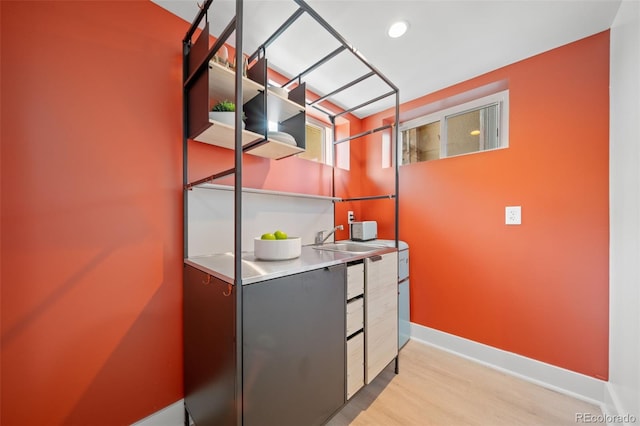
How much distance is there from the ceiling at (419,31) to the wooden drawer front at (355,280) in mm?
1339

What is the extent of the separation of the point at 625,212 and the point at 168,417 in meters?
2.76

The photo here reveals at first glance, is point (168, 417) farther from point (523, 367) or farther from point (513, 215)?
point (513, 215)

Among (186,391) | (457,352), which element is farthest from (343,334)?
(457,352)

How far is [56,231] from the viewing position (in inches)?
40.6

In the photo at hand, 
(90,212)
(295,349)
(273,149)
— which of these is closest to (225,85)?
(273,149)

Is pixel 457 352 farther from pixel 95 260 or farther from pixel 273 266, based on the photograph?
pixel 95 260

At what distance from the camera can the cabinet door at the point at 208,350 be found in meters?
0.93

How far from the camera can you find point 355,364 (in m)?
1.38

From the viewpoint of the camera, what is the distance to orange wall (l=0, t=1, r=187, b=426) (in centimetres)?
96

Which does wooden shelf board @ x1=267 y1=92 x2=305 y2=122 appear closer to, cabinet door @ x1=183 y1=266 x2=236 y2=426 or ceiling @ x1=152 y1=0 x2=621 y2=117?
ceiling @ x1=152 y1=0 x2=621 y2=117

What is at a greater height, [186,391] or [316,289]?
[316,289]

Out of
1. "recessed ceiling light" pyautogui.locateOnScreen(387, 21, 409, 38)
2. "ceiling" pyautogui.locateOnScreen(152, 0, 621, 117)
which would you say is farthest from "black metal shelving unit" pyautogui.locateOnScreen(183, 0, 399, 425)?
"recessed ceiling light" pyautogui.locateOnScreen(387, 21, 409, 38)

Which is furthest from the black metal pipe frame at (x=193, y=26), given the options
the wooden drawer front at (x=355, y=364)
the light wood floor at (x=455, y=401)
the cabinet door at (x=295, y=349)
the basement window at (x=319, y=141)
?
the light wood floor at (x=455, y=401)

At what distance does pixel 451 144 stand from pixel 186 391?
2799 mm
